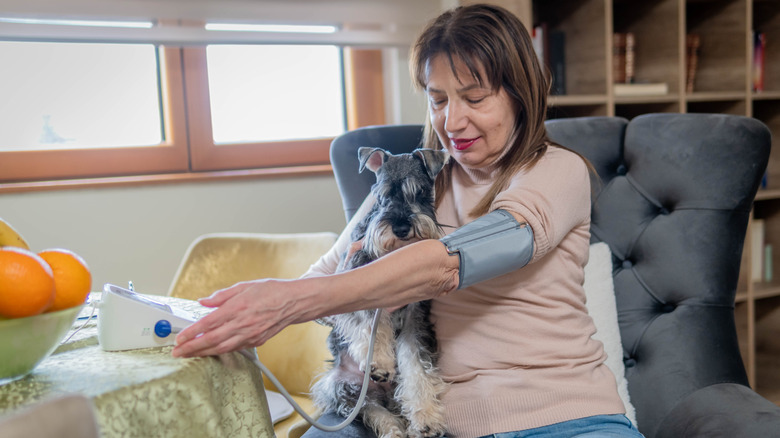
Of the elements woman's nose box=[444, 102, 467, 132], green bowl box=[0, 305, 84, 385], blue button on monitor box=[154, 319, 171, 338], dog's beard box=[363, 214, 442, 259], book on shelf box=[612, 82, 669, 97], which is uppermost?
book on shelf box=[612, 82, 669, 97]

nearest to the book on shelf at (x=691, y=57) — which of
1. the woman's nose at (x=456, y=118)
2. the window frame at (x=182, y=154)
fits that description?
the window frame at (x=182, y=154)

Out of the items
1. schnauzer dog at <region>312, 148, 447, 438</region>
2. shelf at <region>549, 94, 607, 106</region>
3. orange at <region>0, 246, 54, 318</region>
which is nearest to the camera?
orange at <region>0, 246, 54, 318</region>

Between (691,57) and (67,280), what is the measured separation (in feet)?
9.85

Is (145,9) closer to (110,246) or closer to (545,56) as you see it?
(110,246)

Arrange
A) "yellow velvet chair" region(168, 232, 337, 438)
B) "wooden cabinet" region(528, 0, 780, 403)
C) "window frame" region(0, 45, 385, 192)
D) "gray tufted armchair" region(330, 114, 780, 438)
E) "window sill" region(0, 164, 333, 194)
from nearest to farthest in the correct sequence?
1. "gray tufted armchair" region(330, 114, 780, 438)
2. "yellow velvet chair" region(168, 232, 337, 438)
3. "window sill" region(0, 164, 333, 194)
4. "window frame" region(0, 45, 385, 192)
5. "wooden cabinet" region(528, 0, 780, 403)

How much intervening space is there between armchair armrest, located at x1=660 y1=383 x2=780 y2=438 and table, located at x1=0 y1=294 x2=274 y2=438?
916 mm

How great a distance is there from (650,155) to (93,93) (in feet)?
6.64

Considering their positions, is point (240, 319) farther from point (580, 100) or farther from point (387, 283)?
point (580, 100)

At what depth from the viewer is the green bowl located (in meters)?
0.78

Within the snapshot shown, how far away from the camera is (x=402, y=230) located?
118cm

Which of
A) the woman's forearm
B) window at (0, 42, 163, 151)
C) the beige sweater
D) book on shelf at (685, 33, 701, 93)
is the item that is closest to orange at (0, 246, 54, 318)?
the woman's forearm

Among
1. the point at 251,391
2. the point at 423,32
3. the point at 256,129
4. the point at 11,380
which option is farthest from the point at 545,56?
the point at 11,380

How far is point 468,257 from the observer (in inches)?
43.1

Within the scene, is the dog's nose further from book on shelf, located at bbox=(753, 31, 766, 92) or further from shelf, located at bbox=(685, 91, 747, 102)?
book on shelf, located at bbox=(753, 31, 766, 92)
